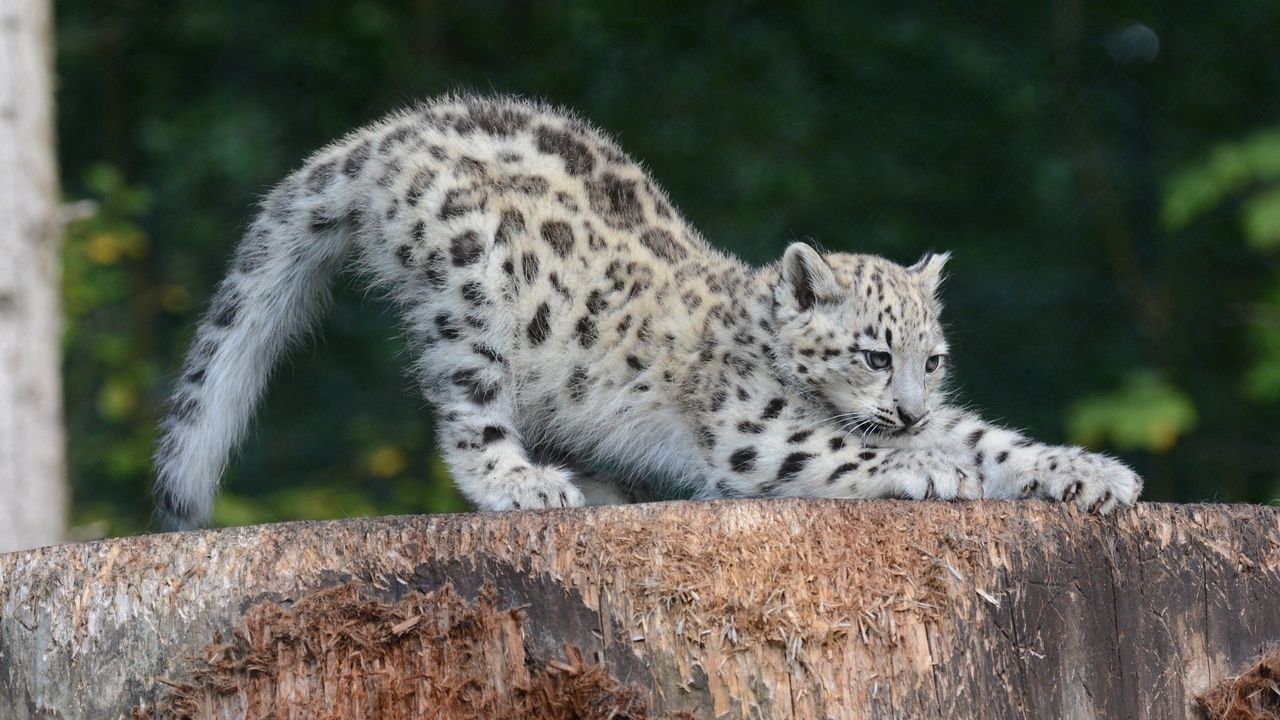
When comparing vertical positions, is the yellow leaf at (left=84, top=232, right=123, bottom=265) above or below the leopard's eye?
above

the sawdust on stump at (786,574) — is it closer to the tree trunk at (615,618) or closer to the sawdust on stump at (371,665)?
the tree trunk at (615,618)

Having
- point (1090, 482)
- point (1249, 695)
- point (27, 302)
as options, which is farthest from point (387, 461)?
point (1249, 695)

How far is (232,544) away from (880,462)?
6.79ft

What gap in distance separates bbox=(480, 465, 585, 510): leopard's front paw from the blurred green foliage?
174 inches

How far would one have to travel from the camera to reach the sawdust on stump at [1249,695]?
12.9ft

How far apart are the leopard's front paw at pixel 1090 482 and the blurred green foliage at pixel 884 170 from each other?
15.6 feet

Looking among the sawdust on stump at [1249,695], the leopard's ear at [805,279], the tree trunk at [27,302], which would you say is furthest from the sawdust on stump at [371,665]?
the tree trunk at [27,302]

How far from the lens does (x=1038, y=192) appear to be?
1003cm

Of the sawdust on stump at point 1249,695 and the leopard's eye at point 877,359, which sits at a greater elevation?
the leopard's eye at point 877,359

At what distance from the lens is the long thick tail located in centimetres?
582

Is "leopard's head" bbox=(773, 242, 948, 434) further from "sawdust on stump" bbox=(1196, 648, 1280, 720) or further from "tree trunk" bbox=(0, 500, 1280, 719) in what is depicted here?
"sawdust on stump" bbox=(1196, 648, 1280, 720)

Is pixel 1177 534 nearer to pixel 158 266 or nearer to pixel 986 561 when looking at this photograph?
pixel 986 561

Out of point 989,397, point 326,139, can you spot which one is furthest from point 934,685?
point 326,139

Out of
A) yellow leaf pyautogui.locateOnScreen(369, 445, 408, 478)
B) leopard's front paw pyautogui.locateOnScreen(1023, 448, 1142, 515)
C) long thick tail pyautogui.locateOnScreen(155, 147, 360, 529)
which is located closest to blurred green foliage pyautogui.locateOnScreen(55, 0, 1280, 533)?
yellow leaf pyautogui.locateOnScreen(369, 445, 408, 478)
